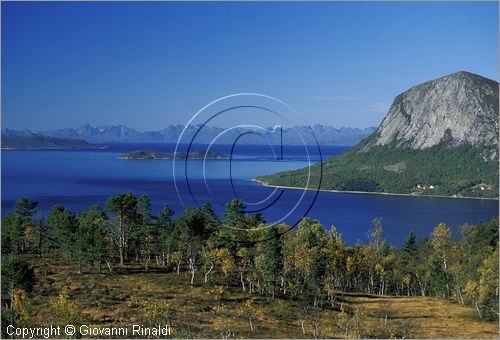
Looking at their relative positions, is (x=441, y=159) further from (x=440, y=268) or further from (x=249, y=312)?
(x=249, y=312)

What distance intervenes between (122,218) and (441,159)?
161 metres

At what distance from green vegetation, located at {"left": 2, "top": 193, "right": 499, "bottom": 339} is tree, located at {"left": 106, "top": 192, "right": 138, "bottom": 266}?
4.2 inches

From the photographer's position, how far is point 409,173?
169m

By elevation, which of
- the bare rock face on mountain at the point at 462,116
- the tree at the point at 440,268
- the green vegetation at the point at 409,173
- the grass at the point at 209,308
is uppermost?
the bare rock face on mountain at the point at 462,116

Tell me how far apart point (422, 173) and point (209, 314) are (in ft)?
496

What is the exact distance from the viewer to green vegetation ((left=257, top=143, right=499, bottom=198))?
148500mm

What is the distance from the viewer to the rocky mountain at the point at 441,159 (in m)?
152

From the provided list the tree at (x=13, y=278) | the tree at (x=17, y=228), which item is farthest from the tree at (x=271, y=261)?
the tree at (x=17, y=228)

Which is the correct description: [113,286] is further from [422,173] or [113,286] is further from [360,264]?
[422,173]

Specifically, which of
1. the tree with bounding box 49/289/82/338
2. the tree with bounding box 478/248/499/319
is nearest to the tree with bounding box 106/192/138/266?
the tree with bounding box 49/289/82/338

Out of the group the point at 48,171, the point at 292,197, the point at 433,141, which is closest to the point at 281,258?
the point at 292,197

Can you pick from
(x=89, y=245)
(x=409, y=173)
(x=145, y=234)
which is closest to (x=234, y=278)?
(x=145, y=234)

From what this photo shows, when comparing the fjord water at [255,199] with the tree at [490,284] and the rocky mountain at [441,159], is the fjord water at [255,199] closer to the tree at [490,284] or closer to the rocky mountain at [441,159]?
the rocky mountain at [441,159]

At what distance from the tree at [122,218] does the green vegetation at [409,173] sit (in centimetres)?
10207
